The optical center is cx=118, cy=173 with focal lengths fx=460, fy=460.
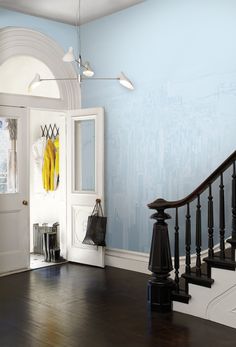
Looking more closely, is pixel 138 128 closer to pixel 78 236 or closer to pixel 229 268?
pixel 78 236

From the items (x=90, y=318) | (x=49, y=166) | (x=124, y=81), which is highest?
(x=124, y=81)

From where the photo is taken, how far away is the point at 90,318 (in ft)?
13.8

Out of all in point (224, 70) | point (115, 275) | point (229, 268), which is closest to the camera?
point (229, 268)

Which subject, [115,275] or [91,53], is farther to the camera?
[91,53]

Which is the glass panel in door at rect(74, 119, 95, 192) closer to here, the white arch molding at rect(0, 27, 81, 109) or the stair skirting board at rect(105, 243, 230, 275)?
the white arch molding at rect(0, 27, 81, 109)

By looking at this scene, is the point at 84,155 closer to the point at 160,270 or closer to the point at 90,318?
the point at 160,270

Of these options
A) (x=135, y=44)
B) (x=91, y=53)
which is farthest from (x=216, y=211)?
(x=91, y=53)

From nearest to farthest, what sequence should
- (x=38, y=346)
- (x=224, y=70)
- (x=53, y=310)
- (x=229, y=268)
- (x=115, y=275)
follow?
(x=38, y=346), (x=229, y=268), (x=53, y=310), (x=224, y=70), (x=115, y=275)

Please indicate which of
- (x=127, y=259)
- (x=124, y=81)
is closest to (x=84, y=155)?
(x=124, y=81)

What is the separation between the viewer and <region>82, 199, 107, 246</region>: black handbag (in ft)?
Answer: 20.2

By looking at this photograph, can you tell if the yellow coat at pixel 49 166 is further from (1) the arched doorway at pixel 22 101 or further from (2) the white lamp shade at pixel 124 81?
(2) the white lamp shade at pixel 124 81

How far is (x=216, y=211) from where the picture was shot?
A: 5.16 meters

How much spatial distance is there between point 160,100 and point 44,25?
6.64 feet

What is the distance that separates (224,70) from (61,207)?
3.13 meters
